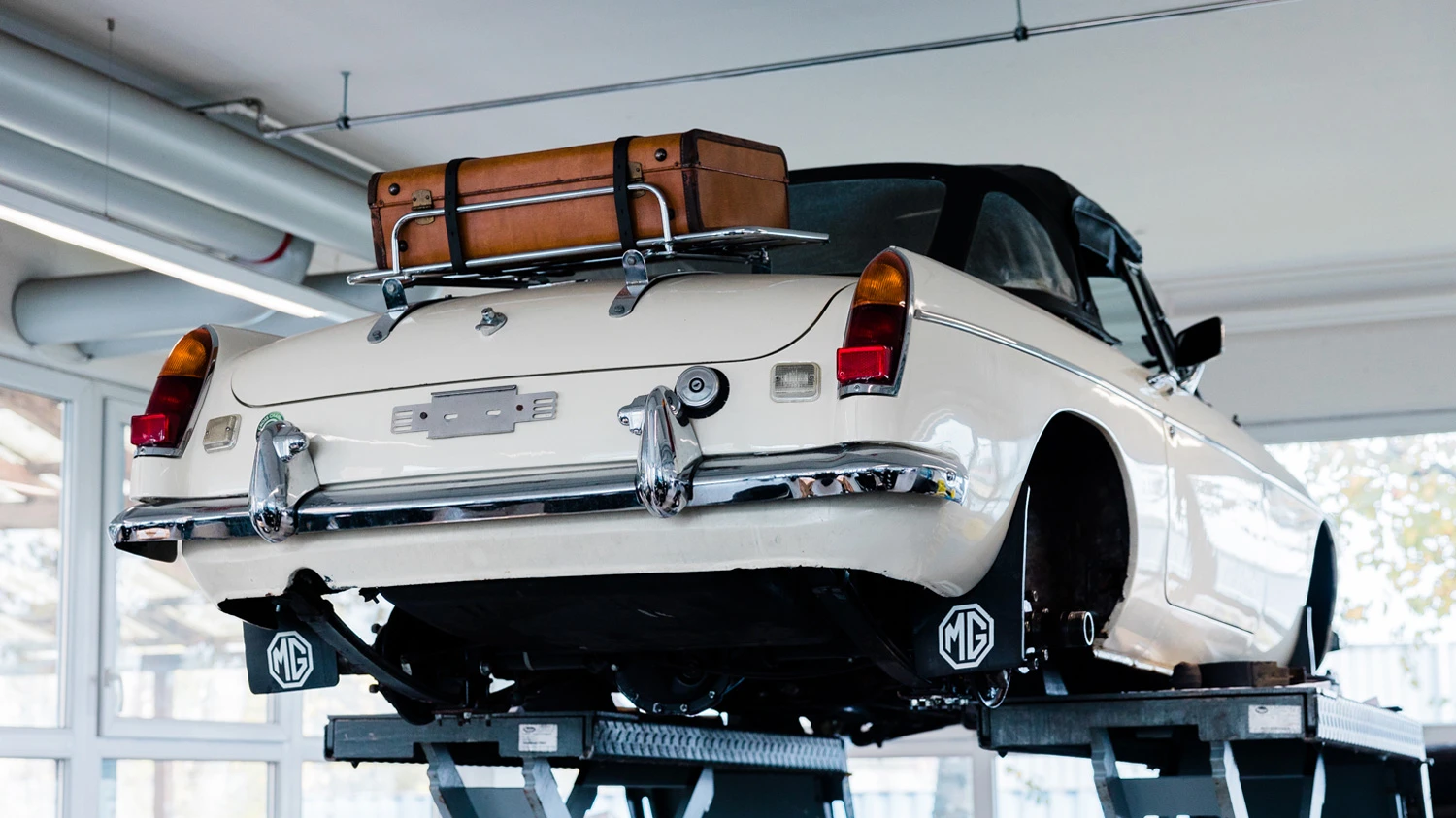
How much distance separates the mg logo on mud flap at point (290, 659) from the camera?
11.3 feet

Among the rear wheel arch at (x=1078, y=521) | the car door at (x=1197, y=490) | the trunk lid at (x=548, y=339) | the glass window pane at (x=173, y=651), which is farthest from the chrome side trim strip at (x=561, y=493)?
the glass window pane at (x=173, y=651)

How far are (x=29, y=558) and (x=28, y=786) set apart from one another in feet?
3.77

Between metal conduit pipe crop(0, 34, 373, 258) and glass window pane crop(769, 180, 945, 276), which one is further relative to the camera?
metal conduit pipe crop(0, 34, 373, 258)

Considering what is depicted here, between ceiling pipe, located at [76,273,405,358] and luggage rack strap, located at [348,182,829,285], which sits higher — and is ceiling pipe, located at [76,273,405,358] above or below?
above

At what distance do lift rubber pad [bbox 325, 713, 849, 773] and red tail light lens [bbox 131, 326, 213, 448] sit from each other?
3.58 feet

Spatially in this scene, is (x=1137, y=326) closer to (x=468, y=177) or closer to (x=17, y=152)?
(x=468, y=177)

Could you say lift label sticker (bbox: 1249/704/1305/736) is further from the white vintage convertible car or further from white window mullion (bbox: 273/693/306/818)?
white window mullion (bbox: 273/693/306/818)

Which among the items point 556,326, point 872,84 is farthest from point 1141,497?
point 872,84

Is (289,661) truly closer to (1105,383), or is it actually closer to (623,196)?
(623,196)

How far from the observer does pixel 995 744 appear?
3.69 metres

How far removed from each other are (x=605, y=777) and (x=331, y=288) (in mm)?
4390

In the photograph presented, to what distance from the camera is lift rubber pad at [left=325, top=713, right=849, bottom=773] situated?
3.68 meters

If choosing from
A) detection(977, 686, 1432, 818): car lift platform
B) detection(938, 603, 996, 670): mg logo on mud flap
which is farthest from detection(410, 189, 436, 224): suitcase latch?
detection(977, 686, 1432, 818): car lift platform

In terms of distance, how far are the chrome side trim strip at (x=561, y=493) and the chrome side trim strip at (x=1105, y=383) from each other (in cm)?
28
